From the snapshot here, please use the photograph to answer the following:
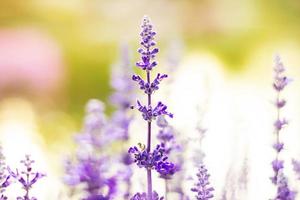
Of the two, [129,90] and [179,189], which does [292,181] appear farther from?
[129,90]

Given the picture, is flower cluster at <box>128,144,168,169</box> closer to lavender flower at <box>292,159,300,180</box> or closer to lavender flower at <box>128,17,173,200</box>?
lavender flower at <box>128,17,173,200</box>

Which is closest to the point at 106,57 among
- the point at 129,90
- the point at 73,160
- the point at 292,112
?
the point at 292,112

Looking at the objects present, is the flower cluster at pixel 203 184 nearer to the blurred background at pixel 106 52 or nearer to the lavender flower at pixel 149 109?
the lavender flower at pixel 149 109

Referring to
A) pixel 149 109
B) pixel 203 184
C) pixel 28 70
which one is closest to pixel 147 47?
pixel 149 109

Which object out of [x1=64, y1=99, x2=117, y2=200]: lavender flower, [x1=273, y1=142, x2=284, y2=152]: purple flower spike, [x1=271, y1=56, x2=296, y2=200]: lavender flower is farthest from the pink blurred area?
[x1=273, y1=142, x2=284, y2=152]: purple flower spike

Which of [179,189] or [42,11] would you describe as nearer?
[179,189]

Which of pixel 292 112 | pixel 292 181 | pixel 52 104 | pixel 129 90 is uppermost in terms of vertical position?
pixel 52 104

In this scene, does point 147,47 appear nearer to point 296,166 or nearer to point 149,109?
point 149,109
